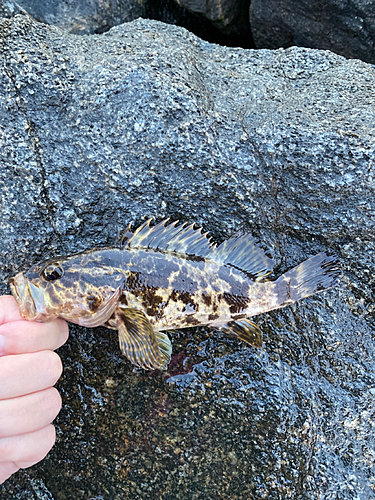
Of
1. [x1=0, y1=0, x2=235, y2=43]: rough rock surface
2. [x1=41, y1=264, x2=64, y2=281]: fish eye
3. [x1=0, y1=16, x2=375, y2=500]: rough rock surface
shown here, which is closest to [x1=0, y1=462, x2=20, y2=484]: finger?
[x1=0, y1=16, x2=375, y2=500]: rough rock surface

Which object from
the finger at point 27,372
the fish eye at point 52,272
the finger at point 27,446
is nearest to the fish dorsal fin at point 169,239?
the fish eye at point 52,272

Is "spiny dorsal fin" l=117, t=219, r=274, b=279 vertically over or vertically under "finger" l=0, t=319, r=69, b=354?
over

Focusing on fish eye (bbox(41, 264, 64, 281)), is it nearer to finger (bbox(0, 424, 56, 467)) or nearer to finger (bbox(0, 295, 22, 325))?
finger (bbox(0, 295, 22, 325))

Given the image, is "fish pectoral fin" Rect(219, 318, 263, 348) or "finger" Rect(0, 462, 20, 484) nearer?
"finger" Rect(0, 462, 20, 484)

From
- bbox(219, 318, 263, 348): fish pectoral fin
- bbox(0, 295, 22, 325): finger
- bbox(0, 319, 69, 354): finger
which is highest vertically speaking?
bbox(219, 318, 263, 348): fish pectoral fin

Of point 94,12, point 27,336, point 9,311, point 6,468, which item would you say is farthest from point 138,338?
point 94,12

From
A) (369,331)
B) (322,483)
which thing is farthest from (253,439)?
(369,331)

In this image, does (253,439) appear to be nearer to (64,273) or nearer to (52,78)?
(64,273)
